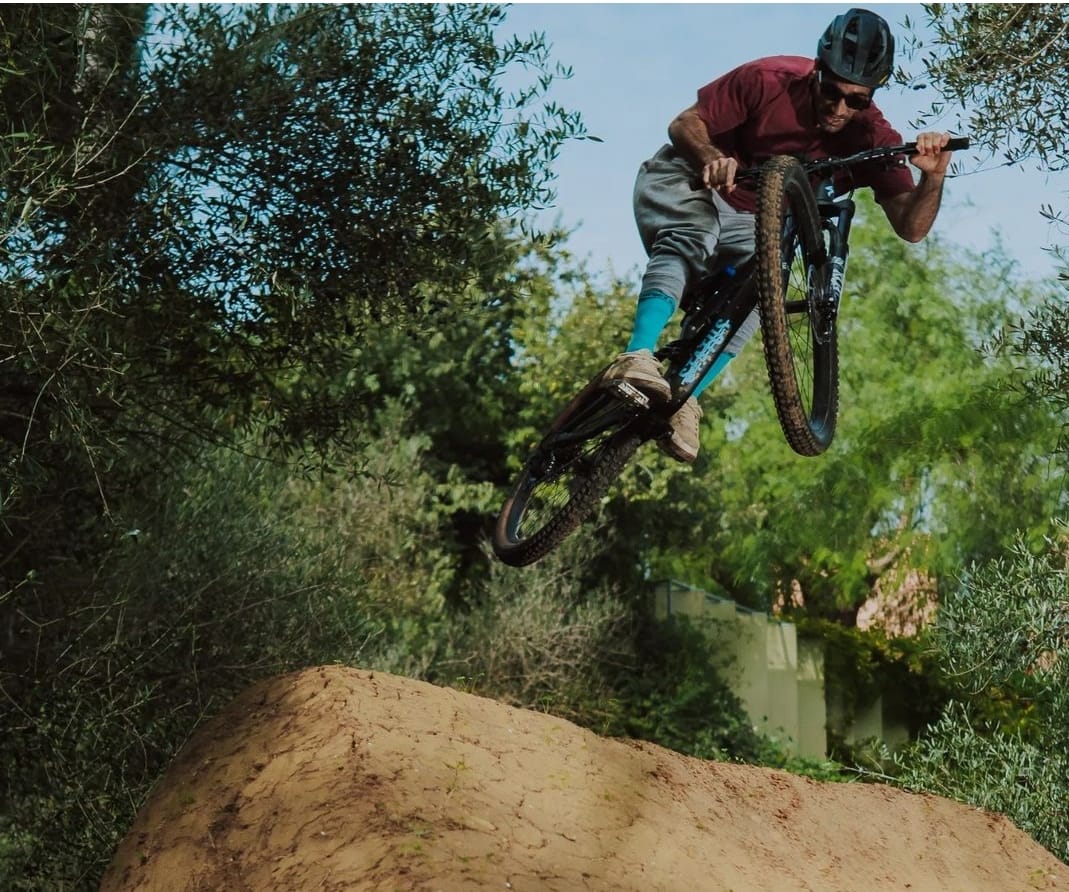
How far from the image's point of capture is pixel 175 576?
13.4 meters

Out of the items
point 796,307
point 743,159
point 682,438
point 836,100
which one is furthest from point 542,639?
point 836,100

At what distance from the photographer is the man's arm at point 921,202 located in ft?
23.0

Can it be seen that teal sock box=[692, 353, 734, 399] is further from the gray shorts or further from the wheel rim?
the wheel rim

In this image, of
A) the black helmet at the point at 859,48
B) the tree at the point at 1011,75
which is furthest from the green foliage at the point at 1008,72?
the black helmet at the point at 859,48

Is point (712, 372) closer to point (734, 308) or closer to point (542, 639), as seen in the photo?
point (734, 308)

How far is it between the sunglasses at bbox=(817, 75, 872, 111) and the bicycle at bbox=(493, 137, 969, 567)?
243mm

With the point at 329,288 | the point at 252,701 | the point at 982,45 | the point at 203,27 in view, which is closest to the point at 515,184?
the point at 329,288

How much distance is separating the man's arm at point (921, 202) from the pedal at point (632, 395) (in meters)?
1.74

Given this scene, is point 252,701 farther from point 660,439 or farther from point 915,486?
point 915,486

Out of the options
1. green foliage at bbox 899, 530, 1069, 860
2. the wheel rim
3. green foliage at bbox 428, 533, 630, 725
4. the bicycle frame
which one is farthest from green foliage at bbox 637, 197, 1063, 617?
the bicycle frame

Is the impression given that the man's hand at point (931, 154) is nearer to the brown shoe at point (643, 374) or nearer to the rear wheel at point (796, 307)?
the rear wheel at point (796, 307)

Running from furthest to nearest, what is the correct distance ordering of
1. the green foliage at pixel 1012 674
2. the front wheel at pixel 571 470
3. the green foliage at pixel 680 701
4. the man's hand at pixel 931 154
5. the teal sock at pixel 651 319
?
the green foliage at pixel 680 701, the green foliage at pixel 1012 674, the front wheel at pixel 571 470, the teal sock at pixel 651 319, the man's hand at pixel 931 154

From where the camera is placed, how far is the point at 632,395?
6.84m

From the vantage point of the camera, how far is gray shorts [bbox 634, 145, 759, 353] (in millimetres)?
7238
